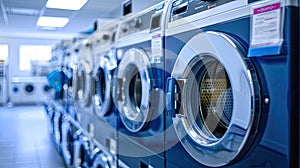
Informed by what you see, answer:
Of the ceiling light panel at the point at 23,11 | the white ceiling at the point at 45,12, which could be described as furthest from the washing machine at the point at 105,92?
the ceiling light panel at the point at 23,11

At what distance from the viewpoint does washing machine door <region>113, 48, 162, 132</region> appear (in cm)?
160

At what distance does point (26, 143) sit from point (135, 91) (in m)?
3.18

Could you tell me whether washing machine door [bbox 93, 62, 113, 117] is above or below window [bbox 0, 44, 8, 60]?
below

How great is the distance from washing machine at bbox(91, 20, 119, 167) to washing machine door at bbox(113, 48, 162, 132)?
15 centimetres

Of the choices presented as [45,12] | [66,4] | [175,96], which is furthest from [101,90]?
[45,12]

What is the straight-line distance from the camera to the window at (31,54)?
9.82m

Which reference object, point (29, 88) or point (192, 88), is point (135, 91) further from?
point (29, 88)

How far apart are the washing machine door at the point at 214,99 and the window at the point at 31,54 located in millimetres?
9200

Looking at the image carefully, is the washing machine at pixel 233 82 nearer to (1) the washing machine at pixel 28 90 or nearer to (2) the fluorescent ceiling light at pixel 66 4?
(2) the fluorescent ceiling light at pixel 66 4

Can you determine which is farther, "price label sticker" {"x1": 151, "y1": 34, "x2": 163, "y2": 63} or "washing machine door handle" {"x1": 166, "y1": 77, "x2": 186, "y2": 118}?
"price label sticker" {"x1": 151, "y1": 34, "x2": 163, "y2": 63}

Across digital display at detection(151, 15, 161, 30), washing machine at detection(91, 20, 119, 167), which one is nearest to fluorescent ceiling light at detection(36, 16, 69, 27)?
washing machine at detection(91, 20, 119, 167)

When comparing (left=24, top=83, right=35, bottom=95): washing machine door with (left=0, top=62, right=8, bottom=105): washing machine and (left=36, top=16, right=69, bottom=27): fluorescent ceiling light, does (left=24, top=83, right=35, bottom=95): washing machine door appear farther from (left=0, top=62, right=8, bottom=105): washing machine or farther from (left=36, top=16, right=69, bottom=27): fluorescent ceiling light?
(left=36, top=16, right=69, bottom=27): fluorescent ceiling light

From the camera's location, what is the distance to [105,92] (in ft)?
7.66

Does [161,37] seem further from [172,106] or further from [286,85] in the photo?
[286,85]
